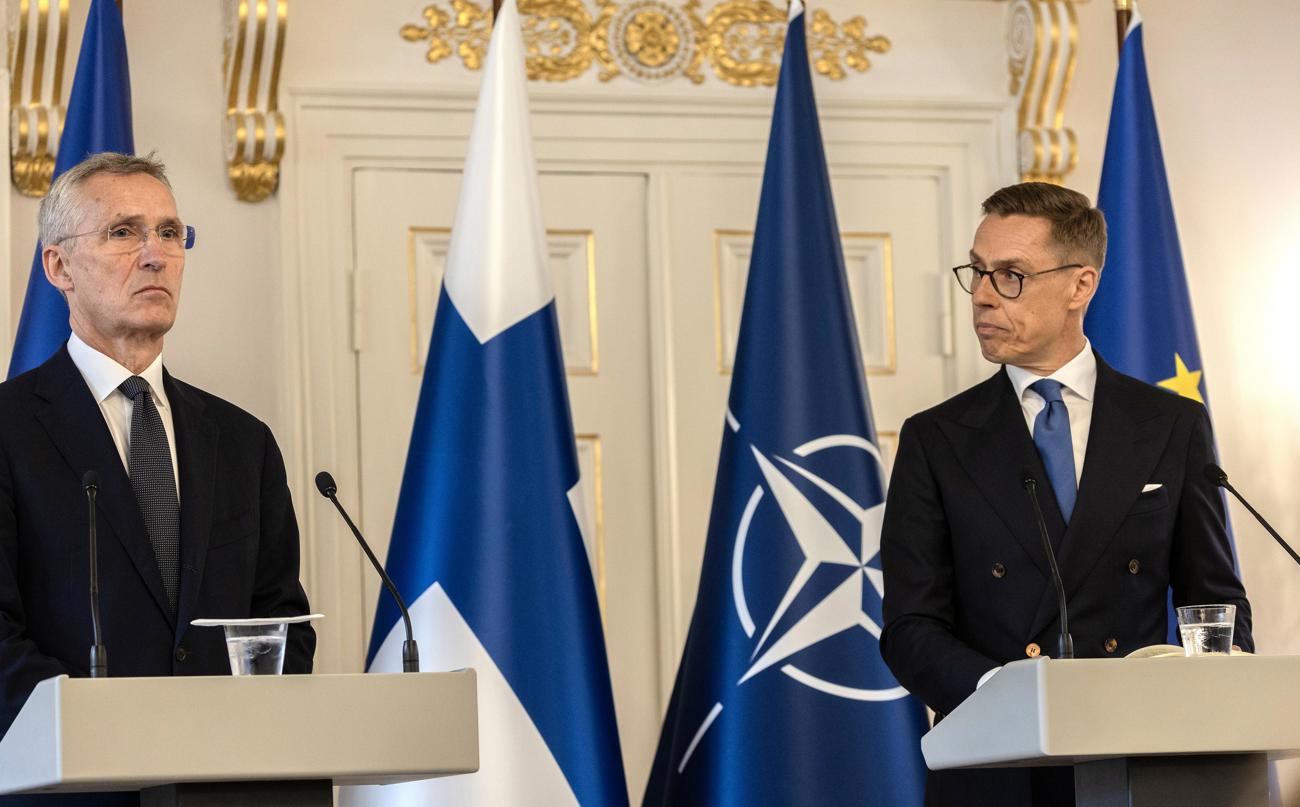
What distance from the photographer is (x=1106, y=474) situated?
9.07 ft

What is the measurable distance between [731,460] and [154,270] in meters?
1.47

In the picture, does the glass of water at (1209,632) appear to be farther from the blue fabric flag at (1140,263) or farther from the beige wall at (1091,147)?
the beige wall at (1091,147)

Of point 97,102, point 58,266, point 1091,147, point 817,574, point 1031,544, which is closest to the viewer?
point 1031,544

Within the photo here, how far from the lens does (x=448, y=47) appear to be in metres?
4.42

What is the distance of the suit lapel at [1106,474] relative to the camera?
106 inches

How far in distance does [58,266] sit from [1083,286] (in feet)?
5.21

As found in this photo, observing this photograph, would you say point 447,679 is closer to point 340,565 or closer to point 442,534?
point 442,534

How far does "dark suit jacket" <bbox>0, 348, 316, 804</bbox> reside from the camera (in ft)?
8.24

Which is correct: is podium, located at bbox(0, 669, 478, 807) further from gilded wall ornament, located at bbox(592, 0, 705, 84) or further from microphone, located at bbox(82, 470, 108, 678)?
gilded wall ornament, located at bbox(592, 0, 705, 84)

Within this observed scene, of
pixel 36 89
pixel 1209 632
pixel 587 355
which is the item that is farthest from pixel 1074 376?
pixel 36 89

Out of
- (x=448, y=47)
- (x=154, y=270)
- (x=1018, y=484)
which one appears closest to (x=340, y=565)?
(x=448, y=47)

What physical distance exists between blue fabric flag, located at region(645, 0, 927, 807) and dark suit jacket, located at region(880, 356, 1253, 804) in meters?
0.84

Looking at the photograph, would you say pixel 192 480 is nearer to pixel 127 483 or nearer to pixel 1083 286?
pixel 127 483

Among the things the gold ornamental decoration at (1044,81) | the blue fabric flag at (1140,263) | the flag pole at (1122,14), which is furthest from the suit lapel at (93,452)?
the flag pole at (1122,14)
